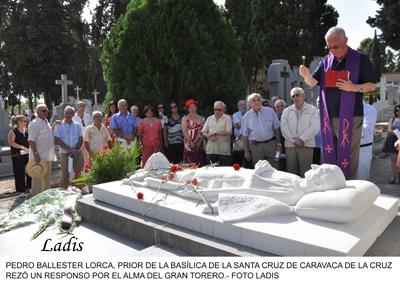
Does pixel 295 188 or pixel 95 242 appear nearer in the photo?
pixel 295 188

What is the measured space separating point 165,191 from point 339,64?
204 cm

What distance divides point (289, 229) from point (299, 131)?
2.54 m

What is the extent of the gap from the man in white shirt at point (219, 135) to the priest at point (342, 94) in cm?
218

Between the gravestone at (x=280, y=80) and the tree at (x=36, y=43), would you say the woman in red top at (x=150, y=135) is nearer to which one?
the gravestone at (x=280, y=80)

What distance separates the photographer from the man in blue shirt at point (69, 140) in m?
6.57

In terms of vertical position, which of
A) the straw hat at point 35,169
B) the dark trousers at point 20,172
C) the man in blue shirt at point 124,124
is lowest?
the dark trousers at point 20,172

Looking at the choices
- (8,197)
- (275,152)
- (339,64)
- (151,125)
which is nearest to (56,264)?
(339,64)

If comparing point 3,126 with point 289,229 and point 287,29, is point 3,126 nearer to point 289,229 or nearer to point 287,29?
point 289,229

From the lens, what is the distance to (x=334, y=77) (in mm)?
3627

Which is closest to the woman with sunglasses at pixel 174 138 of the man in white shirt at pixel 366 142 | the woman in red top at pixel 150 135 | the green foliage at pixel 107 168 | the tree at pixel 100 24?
the woman in red top at pixel 150 135

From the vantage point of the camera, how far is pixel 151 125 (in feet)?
22.2

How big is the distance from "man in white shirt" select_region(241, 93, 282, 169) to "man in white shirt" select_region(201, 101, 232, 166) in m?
0.38

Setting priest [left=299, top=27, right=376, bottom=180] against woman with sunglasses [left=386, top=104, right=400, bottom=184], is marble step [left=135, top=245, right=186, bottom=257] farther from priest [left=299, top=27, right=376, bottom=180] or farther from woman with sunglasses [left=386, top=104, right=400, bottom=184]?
woman with sunglasses [left=386, top=104, right=400, bottom=184]

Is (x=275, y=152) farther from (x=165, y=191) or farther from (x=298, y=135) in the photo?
(x=165, y=191)
